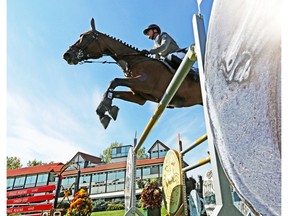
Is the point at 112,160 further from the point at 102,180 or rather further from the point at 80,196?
the point at 80,196

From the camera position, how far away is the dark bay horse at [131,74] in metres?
2.27

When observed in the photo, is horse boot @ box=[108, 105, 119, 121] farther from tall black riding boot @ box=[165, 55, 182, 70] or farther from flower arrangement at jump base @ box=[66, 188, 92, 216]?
flower arrangement at jump base @ box=[66, 188, 92, 216]

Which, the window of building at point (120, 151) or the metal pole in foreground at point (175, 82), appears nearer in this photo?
the metal pole in foreground at point (175, 82)

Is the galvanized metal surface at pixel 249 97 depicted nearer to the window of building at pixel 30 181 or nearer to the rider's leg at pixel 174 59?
the rider's leg at pixel 174 59

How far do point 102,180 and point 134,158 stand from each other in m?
15.3

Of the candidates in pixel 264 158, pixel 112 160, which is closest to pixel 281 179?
pixel 264 158

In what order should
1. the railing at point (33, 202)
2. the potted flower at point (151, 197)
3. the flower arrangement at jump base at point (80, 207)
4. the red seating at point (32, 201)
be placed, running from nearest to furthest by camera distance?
the potted flower at point (151, 197) < the flower arrangement at jump base at point (80, 207) < the railing at point (33, 202) < the red seating at point (32, 201)

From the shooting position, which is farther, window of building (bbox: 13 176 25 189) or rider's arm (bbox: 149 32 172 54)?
window of building (bbox: 13 176 25 189)

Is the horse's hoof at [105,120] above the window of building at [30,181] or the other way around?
the other way around

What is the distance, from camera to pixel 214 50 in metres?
0.38

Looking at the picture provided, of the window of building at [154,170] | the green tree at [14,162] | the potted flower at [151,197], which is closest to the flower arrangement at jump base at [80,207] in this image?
the potted flower at [151,197]

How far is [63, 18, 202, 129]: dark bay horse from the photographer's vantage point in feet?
7.45

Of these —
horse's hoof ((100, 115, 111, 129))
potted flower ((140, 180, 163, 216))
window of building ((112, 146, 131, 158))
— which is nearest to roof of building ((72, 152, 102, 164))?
window of building ((112, 146, 131, 158))

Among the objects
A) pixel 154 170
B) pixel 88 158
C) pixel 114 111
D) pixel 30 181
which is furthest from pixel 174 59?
pixel 88 158
